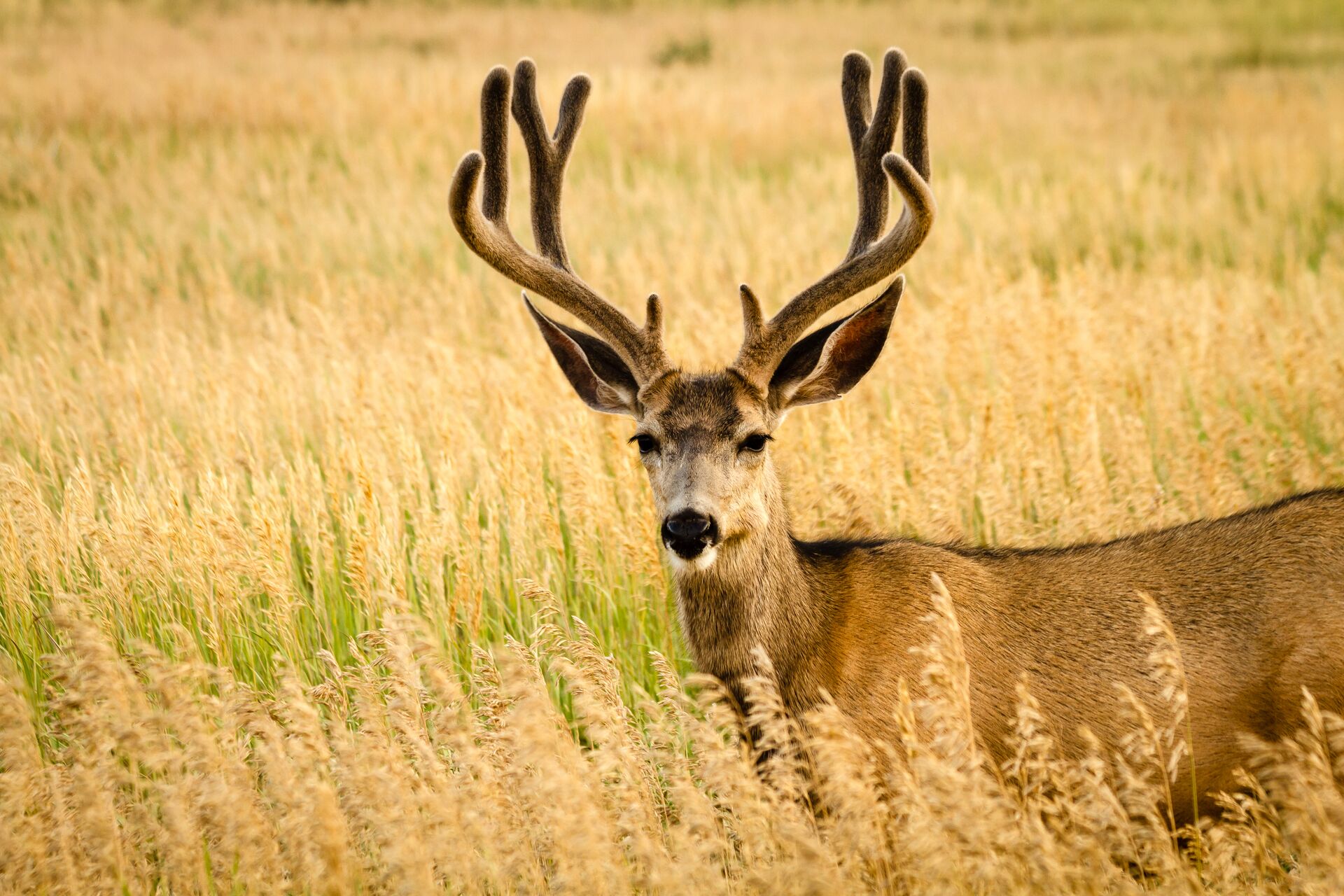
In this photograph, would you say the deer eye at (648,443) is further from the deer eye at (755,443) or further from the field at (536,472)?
the field at (536,472)

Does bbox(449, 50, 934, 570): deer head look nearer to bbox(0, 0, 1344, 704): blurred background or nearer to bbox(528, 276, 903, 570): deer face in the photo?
bbox(528, 276, 903, 570): deer face

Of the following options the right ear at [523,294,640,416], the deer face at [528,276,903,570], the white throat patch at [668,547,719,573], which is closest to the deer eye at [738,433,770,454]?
the deer face at [528,276,903,570]

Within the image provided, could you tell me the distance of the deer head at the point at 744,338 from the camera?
411 centimetres

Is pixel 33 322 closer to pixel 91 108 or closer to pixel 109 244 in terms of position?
pixel 109 244

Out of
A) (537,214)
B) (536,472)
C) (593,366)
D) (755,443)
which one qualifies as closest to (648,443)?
(755,443)

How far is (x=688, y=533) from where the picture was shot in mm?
3824

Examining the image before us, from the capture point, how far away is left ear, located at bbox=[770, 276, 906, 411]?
14.4ft

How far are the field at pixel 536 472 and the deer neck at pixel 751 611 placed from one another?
0.25 m

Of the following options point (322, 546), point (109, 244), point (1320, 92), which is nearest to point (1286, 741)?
point (322, 546)

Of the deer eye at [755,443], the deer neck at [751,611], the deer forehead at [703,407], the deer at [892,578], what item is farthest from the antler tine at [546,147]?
the deer neck at [751,611]

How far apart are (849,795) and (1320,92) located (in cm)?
2012

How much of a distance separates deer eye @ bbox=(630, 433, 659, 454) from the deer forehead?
0.05 meters

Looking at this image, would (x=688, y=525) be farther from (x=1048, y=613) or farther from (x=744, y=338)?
(x=1048, y=613)

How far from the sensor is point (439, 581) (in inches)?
205
